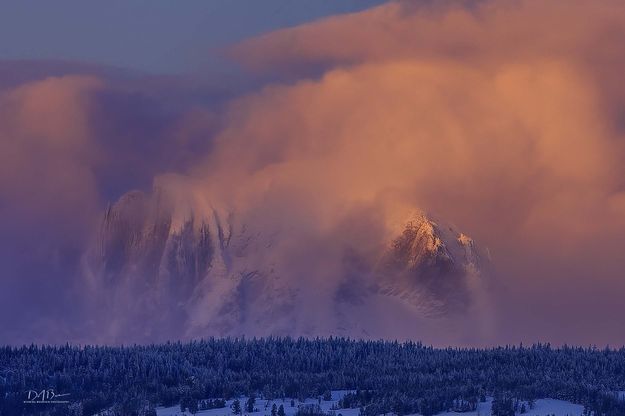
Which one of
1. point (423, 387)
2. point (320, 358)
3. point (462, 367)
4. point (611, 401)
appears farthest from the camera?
point (320, 358)

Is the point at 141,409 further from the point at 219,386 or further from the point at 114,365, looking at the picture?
the point at 114,365

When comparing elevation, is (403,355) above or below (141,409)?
above

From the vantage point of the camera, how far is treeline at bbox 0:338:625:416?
142 metres

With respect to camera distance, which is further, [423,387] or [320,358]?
[320,358]

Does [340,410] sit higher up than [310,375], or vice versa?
[310,375]

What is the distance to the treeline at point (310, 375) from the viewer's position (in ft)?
464

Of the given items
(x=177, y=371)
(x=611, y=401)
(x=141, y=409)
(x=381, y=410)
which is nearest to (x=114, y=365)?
(x=177, y=371)

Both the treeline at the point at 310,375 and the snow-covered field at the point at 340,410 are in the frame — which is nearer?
the snow-covered field at the point at 340,410

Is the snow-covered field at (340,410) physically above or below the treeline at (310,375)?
below

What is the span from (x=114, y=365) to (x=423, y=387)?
2799 cm

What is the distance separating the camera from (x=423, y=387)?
145 metres

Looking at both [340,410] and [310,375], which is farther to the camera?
[310,375]

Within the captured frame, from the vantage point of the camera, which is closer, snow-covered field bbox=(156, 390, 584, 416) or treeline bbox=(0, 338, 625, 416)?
snow-covered field bbox=(156, 390, 584, 416)

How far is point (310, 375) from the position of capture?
15550 centimetres
